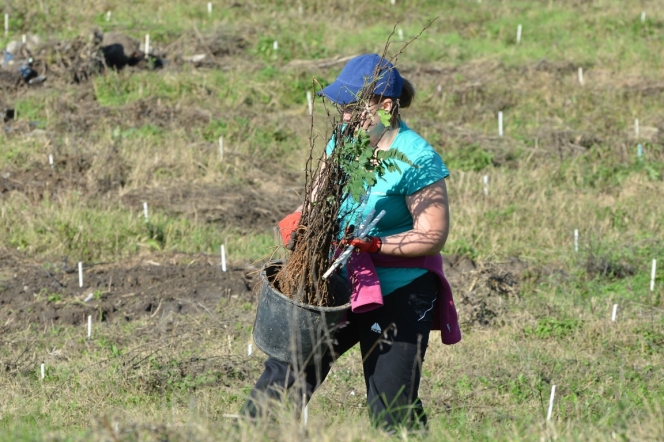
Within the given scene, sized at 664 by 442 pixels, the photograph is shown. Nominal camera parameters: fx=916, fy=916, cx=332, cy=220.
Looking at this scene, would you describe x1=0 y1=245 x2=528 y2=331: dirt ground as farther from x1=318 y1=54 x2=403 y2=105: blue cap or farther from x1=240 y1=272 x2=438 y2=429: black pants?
x1=318 y1=54 x2=403 y2=105: blue cap

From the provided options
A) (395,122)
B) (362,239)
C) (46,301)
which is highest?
(395,122)

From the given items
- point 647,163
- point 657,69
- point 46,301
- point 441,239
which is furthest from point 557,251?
point 657,69

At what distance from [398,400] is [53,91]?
9376mm

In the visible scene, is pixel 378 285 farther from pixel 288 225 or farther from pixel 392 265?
pixel 288 225

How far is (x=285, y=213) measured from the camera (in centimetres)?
916

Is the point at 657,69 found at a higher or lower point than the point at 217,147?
higher

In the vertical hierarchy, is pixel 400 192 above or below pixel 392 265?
above

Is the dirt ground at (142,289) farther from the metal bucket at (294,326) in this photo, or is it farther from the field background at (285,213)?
the metal bucket at (294,326)

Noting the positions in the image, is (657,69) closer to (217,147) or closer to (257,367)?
(217,147)

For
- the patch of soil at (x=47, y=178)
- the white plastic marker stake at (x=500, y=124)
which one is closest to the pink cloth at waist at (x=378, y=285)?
the patch of soil at (x=47, y=178)

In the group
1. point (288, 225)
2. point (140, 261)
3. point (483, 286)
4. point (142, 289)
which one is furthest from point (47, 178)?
point (288, 225)

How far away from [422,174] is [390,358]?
749 millimetres

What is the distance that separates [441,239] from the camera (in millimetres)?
3631

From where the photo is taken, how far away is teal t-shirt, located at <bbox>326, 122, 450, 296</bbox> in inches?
144
